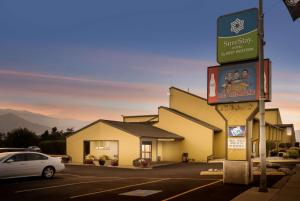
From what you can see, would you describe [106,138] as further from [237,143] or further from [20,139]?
[20,139]

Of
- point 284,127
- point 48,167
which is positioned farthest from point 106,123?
point 284,127

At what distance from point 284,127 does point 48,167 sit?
6098 centimetres

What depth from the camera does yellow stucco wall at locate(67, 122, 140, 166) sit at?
37.8 m

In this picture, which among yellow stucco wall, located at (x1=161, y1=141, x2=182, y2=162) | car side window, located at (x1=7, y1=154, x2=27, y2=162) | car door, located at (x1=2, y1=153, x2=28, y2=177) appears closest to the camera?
car door, located at (x1=2, y1=153, x2=28, y2=177)

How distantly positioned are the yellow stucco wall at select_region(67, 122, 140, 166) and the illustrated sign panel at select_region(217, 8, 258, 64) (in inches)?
741

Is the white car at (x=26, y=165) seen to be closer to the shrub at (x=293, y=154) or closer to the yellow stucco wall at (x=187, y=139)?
the yellow stucco wall at (x=187, y=139)

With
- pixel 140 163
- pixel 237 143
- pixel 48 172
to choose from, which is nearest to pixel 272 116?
pixel 140 163

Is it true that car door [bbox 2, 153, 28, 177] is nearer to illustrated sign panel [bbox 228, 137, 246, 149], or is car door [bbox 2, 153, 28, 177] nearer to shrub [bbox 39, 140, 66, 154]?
illustrated sign panel [bbox 228, 137, 246, 149]

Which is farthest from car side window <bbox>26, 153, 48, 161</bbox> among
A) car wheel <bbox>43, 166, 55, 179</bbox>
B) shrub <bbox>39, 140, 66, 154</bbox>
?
shrub <bbox>39, 140, 66, 154</bbox>

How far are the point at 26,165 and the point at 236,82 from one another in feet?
37.3

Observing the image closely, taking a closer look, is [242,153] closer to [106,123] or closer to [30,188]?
[30,188]

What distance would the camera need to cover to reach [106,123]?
40.2 m

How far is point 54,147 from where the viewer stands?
5191cm

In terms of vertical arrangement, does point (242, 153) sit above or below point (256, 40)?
below
